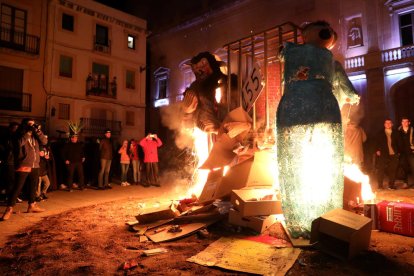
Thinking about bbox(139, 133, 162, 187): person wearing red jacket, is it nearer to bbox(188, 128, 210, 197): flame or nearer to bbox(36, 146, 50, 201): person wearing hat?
bbox(36, 146, 50, 201): person wearing hat

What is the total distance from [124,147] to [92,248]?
7658 mm

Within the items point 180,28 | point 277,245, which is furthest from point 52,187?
point 180,28

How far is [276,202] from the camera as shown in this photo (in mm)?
4516

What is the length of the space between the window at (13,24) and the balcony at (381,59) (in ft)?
61.6

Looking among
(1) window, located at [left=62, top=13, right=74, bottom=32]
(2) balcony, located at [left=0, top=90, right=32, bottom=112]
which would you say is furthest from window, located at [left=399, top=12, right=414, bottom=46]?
(2) balcony, located at [left=0, top=90, right=32, bottom=112]

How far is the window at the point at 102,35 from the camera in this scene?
69.7 feet

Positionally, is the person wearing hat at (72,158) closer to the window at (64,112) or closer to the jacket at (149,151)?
the jacket at (149,151)

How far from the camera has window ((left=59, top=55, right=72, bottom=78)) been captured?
19.1m

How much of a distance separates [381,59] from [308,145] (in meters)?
14.5

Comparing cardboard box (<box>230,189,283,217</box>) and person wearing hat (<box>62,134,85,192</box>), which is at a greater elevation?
person wearing hat (<box>62,134,85,192</box>)

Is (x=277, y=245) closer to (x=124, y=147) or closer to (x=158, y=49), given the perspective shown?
(x=124, y=147)

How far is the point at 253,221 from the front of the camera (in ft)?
14.1

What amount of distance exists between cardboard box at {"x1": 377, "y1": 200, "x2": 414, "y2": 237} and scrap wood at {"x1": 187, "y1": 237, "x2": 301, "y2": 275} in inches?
67.7

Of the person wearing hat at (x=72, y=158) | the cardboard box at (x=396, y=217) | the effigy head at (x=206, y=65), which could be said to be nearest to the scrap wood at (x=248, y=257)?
the cardboard box at (x=396, y=217)
